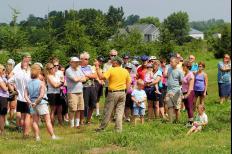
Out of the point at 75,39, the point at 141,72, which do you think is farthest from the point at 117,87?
the point at 75,39

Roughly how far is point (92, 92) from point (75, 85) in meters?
1.04

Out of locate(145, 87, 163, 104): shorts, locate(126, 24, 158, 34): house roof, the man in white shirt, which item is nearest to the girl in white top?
the man in white shirt

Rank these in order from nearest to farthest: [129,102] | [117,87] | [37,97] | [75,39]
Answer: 1. [37,97]
2. [117,87]
3. [129,102]
4. [75,39]

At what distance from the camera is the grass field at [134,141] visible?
29.1ft

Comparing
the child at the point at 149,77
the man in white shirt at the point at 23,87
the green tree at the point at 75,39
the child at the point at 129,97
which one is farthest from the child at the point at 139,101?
the green tree at the point at 75,39

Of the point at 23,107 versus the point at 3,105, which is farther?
the point at 3,105

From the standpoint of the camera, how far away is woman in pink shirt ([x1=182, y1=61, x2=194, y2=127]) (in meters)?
11.9

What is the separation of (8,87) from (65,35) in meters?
11.5

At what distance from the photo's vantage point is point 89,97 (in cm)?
1255

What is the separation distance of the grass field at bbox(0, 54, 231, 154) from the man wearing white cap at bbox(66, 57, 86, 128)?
1.93ft

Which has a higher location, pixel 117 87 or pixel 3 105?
pixel 117 87

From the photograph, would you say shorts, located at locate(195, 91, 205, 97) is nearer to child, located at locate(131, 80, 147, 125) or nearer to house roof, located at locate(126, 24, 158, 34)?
child, located at locate(131, 80, 147, 125)

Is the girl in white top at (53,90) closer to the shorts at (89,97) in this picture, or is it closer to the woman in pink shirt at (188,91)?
the shorts at (89,97)

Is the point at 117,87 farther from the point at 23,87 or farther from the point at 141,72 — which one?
the point at 141,72
